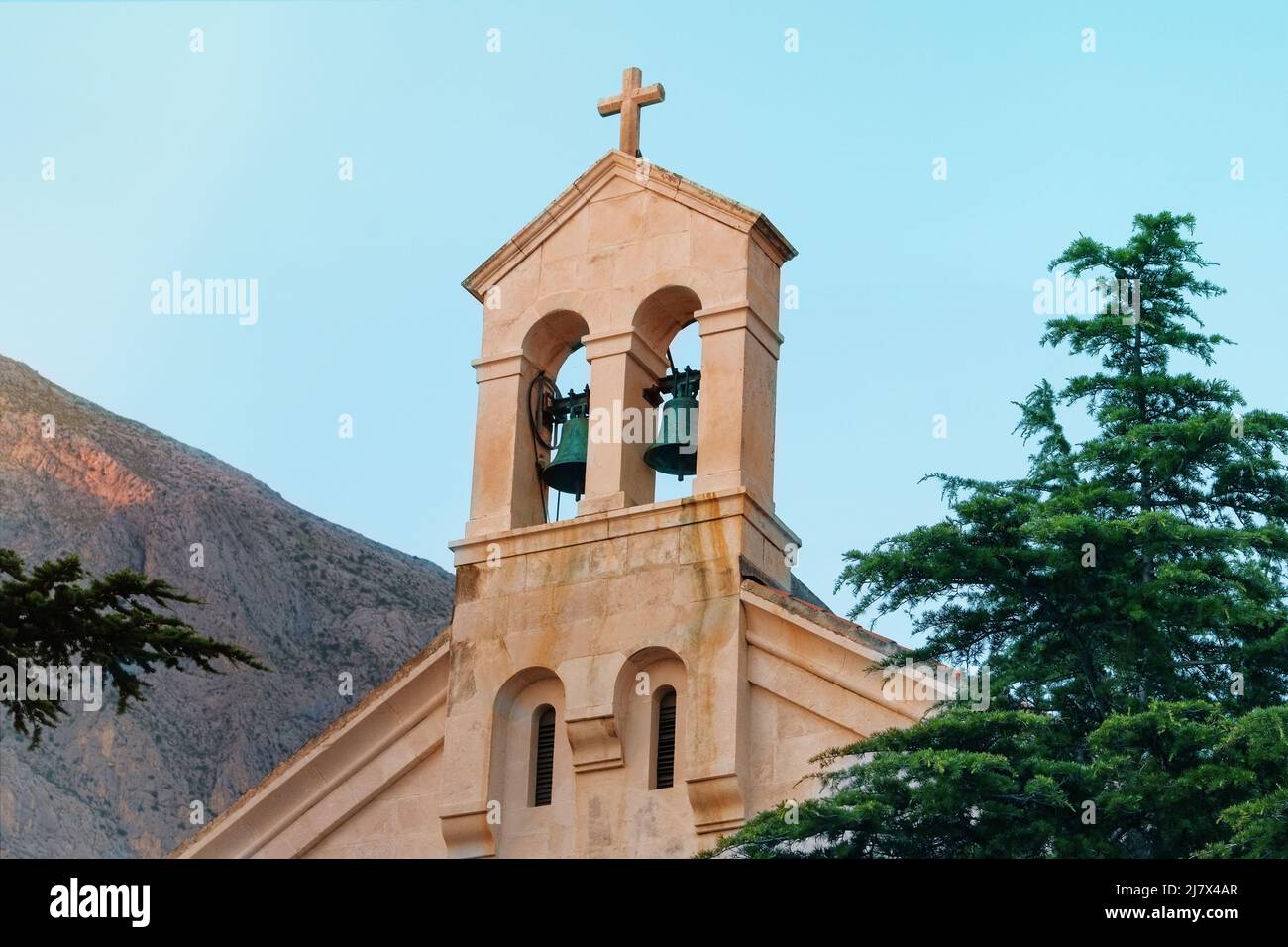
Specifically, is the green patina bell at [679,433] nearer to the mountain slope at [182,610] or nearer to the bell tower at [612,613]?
the bell tower at [612,613]

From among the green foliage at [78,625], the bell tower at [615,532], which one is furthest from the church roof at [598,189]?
the green foliage at [78,625]

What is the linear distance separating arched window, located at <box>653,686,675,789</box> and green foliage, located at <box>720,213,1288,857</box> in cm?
180

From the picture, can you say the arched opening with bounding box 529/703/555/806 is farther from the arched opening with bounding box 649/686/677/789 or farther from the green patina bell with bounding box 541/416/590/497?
the green patina bell with bounding box 541/416/590/497

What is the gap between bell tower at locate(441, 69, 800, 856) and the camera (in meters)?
21.5

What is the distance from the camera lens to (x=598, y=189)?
23.8m

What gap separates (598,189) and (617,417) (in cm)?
242

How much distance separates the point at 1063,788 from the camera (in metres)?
16.5

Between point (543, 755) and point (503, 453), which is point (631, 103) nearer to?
point (503, 453)

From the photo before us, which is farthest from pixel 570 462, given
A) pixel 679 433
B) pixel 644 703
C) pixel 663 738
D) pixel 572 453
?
pixel 663 738

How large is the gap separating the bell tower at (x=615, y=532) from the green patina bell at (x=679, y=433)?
1.8 inches

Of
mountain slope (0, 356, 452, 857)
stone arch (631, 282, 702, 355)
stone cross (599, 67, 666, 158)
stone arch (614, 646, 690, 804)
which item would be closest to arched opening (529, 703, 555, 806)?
stone arch (614, 646, 690, 804)

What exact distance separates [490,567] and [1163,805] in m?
8.29
